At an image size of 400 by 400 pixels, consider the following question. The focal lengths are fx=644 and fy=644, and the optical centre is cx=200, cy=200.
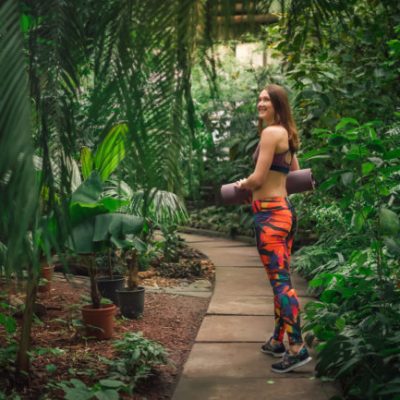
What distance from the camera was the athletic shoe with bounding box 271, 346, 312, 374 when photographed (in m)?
3.64

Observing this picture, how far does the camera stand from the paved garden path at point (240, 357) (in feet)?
10.9

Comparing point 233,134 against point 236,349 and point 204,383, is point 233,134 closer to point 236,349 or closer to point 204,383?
point 236,349

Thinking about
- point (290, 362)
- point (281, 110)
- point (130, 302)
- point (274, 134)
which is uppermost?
point (281, 110)

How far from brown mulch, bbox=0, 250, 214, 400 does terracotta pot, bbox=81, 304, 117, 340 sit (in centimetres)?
6

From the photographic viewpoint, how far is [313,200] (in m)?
5.83

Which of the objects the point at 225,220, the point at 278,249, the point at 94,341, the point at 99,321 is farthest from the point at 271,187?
the point at 225,220

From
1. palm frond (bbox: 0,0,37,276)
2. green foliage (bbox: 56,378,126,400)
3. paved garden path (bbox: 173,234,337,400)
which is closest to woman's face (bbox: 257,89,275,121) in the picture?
paved garden path (bbox: 173,234,337,400)

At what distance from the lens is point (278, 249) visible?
3.77m

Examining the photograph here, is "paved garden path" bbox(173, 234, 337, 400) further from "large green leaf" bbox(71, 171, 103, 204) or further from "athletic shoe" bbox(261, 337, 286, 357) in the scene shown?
"large green leaf" bbox(71, 171, 103, 204)

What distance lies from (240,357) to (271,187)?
107cm

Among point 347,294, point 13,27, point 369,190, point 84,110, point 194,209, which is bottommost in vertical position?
point 194,209

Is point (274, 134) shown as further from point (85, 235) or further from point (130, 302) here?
point (130, 302)

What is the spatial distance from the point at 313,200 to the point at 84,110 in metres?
5.03

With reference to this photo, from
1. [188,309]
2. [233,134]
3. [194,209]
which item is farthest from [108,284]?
[194,209]
